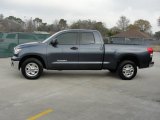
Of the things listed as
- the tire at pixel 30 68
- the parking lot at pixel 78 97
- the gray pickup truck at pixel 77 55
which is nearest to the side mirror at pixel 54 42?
the gray pickup truck at pixel 77 55

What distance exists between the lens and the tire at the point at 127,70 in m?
10.9

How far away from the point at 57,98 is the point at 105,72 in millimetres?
5262

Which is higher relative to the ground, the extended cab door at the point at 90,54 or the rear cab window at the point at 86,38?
the rear cab window at the point at 86,38

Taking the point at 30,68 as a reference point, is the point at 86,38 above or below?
above

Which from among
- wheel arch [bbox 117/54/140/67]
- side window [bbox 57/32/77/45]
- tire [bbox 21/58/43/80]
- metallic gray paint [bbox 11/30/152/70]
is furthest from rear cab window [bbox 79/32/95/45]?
tire [bbox 21/58/43/80]

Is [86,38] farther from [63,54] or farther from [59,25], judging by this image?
[59,25]

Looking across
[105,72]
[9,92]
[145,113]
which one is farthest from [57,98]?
[105,72]

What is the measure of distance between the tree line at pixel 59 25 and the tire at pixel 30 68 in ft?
142

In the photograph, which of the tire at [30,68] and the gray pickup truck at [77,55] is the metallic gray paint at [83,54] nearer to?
the gray pickup truck at [77,55]

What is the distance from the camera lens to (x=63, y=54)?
10609mm

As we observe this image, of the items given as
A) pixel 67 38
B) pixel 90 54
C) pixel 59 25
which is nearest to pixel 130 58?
pixel 90 54

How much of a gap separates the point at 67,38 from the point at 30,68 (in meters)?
1.75

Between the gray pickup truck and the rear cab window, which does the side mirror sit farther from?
the rear cab window

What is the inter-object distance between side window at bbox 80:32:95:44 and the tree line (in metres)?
43.4
